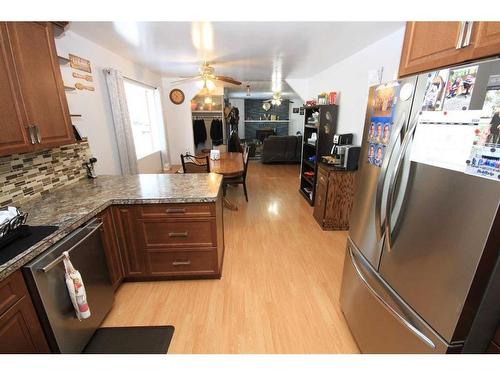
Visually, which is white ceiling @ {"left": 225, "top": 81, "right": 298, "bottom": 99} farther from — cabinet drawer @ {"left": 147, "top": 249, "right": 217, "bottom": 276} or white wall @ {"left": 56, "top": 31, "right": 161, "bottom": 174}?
cabinet drawer @ {"left": 147, "top": 249, "right": 217, "bottom": 276}

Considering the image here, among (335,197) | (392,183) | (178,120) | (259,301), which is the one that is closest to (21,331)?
(259,301)

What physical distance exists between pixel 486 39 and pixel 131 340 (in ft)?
8.05

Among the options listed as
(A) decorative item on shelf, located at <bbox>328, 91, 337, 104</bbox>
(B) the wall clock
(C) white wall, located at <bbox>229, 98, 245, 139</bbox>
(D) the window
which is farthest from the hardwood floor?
(C) white wall, located at <bbox>229, 98, 245, 139</bbox>

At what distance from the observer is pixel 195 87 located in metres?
5.43

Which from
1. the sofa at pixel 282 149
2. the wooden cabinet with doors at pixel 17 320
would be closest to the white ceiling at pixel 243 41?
the wooden cabinet with doors at pixel 17 320

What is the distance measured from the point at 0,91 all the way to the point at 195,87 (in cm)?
464

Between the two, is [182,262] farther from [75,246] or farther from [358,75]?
[358,75]

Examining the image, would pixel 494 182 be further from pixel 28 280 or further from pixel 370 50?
pixel 370 50

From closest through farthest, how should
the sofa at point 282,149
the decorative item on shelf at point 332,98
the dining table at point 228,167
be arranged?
1. the dining table at point 228,167
2. the decorative item on shelf at point 332,98
3. the sofa at point 282,149

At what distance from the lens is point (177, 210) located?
1.76m

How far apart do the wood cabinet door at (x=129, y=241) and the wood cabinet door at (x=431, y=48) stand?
6.88 ft

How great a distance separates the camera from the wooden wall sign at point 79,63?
2420 millimetres

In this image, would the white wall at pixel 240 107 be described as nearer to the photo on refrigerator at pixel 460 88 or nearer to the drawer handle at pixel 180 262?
the drawer handle at pixel 180 262

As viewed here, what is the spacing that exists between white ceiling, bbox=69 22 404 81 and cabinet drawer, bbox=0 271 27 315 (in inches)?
92.2
